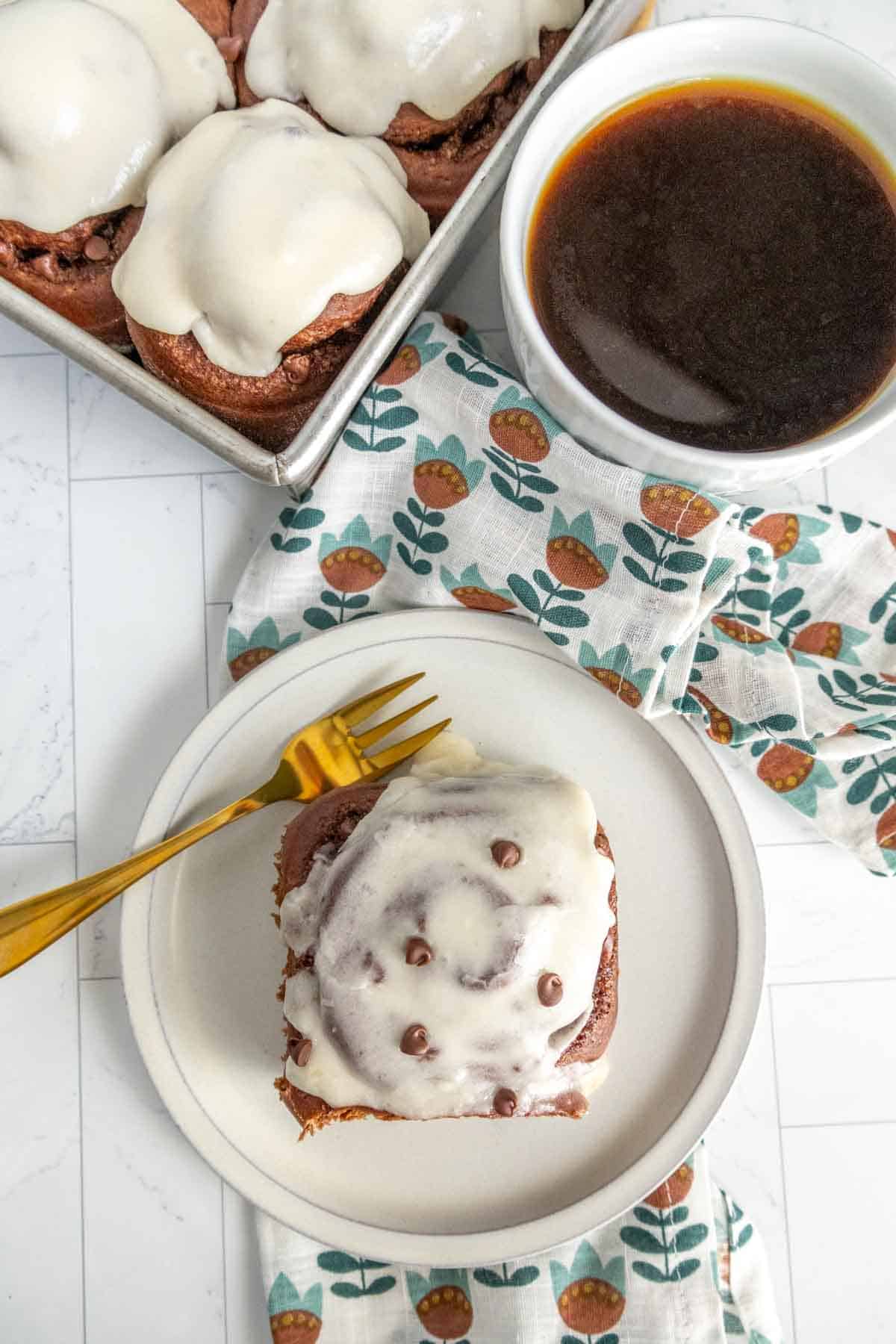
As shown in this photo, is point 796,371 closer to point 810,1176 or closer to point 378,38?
point 378,38

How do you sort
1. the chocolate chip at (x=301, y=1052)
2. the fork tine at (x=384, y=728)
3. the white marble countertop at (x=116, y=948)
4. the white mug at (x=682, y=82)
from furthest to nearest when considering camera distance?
the white marble countertop at (x=116, y=948) < the fork tine at (x=384, y=728) < the chocolate chip at (x=301, y=1052) < the white mug at (x=682, y=82)

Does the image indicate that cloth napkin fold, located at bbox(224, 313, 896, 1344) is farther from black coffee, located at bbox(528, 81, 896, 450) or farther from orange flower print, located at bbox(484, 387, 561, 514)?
black coffee, located at bbox(528, 81, 896, 450)

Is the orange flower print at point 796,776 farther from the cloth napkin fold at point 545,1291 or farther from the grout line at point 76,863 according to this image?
the grout line at point 76,863

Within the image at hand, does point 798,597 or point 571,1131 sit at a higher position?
point 798,597

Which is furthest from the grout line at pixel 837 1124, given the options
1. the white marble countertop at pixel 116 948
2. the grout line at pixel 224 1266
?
the grout line at pixel 224 1266

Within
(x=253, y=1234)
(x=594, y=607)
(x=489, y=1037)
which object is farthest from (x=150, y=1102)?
(x=594, y=607)
